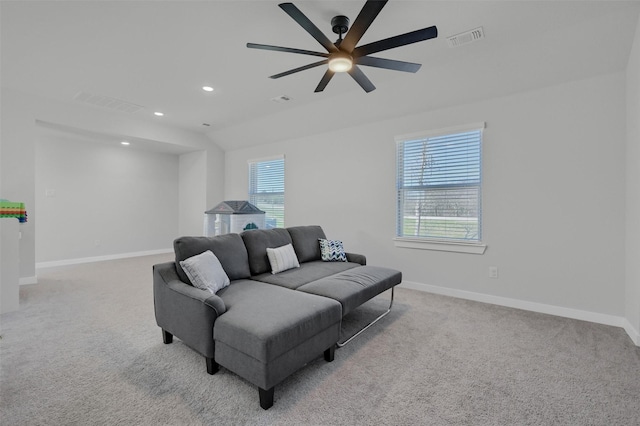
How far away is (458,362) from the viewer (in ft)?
7.37

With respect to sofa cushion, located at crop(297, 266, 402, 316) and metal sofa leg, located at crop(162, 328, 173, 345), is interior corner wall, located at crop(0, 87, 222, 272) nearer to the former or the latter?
metal sofa leg, located at crop(162, 328, 173, 345)

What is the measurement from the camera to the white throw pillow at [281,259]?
3.13 m

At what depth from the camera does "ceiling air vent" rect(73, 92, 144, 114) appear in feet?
13.9

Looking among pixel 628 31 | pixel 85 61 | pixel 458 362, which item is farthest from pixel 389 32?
pixel 85 61

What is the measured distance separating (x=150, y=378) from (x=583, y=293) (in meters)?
4.03

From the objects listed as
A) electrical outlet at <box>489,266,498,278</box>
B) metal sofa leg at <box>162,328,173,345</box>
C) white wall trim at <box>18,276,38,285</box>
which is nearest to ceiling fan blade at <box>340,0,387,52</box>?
metal sofa leg at <box>162,328,173,345</box>

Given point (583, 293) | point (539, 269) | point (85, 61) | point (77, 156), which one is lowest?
point (583, 293)

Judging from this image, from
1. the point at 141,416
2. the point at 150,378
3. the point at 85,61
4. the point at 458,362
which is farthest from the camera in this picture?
the point at 85,61

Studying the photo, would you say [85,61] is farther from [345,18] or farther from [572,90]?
[572,90]

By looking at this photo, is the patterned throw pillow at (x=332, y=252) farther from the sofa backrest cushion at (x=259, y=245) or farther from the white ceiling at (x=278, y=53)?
the white ceiling at (x=278, y=53)

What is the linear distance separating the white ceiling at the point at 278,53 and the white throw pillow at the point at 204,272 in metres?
2.01

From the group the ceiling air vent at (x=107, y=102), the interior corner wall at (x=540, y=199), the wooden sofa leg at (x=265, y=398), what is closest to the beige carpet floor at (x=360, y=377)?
the wooden sofa leg at (x=265, y=398)

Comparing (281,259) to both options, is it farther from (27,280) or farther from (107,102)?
(27,280)

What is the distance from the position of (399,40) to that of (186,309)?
2.41m
